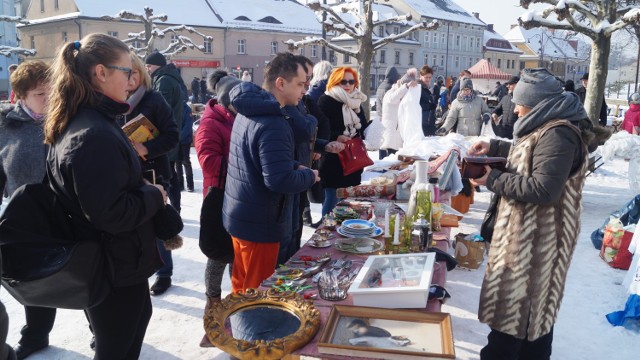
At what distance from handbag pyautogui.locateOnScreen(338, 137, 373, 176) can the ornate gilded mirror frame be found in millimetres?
2461

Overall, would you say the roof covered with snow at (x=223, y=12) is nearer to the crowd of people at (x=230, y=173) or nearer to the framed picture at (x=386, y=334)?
the crowd of people at (x=230, y=173)

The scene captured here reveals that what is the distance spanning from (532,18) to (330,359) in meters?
7.85

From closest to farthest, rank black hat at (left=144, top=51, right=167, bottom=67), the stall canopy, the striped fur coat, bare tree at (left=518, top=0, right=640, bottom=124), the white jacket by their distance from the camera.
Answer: the striped fur coat, black hat at (left=144, top=51, right=167, bottom=67), the white jacket, bare tree at (left=518, top=0, right=640, bottom=124), the stall canopy

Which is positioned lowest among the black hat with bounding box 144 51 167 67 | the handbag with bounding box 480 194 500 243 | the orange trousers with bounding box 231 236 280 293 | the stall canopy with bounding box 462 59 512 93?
the orange trousers with bounding box 231 236 280 293

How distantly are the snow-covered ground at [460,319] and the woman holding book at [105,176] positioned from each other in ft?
4.05

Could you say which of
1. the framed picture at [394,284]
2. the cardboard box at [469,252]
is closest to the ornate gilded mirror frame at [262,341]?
the framed picture at [394,284]

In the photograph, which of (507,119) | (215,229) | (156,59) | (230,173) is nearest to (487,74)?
(507,119)

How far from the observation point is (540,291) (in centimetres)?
230

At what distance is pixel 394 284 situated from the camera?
81.6 inches

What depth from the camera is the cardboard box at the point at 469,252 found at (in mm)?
4469

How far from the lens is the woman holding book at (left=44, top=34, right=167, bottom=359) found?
1.72 m

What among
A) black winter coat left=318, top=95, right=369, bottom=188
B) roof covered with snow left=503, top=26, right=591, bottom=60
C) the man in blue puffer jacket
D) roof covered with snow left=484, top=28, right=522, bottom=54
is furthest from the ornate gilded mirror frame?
roof covered with snow left=503, top=26, right=591, bottom=60

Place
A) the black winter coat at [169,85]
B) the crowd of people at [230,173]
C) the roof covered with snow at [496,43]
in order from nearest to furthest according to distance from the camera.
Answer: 1. the crowd of people at [230,173]
2. the black winter coat at [169,85]
3. the roof covered with snow at [496,43]

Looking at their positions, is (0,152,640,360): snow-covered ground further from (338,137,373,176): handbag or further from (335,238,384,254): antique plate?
(338,137,373,176): handbag
